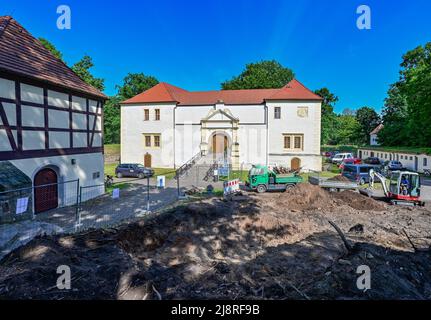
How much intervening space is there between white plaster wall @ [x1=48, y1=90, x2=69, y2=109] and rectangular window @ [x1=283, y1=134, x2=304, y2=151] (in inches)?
909

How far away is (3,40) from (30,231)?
9.72m

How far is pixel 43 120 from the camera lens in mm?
12438

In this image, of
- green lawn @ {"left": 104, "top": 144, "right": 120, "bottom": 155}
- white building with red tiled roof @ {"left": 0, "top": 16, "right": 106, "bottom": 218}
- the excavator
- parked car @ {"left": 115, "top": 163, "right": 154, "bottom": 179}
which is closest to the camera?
white building with red tiled roof @ {"left": 0, "top": 16, "right": 106, "bottom": 218}

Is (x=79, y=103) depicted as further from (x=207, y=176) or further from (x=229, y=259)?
(x=207, y=176)

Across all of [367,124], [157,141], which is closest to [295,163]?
[157,141]

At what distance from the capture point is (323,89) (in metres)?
56.6

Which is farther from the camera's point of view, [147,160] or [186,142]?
[147,160]

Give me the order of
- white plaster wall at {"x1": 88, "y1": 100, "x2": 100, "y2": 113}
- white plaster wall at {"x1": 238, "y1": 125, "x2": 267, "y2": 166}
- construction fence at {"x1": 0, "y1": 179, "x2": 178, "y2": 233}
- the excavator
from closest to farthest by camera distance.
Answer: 1. construction fence at {"x1": 0, "y1": 179, "x2": 178, "y2": 233}
2. the excavator
3. white plaster wall at {"x1": 88, "y1": 100, "x2": 100, "y2": 113}
4. white plaster wall at {"x1": 238, "y1": 125, "x2": 267, "y2": 166}

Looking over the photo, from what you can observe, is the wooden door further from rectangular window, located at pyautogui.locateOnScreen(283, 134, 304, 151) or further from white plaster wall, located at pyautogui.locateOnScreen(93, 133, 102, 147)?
rectangular window, located at pyautogui.locateOnScreen(283, 134, 304, 151)

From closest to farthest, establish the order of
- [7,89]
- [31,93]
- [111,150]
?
[7,89] → [31,93] → [111,150]

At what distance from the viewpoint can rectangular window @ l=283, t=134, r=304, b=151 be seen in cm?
2995

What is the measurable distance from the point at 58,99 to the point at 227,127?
20.4m

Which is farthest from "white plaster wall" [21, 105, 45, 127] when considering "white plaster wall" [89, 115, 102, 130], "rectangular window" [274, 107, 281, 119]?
"rectangular window" [274, 107, 281, 119]

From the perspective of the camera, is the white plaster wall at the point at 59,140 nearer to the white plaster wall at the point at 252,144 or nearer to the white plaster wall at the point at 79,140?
the white plaster wall at the point at 79,140
